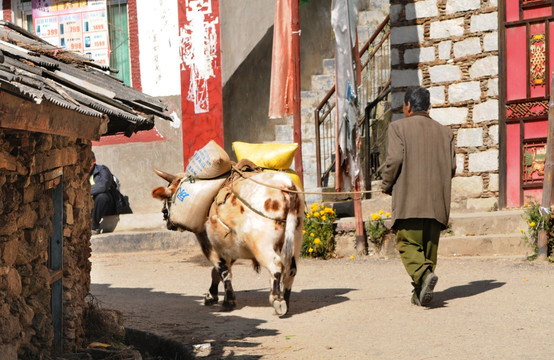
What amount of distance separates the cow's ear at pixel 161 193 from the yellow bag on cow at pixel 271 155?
905 millimetres

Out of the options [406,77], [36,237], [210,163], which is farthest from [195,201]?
[406,77]

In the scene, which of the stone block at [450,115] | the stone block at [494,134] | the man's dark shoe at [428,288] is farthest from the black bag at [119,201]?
the man's dark shoe at [428,288]

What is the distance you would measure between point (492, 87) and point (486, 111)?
0.33 m

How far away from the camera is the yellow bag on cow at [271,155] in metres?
8.40

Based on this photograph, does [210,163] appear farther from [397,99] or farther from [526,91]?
[526,91]

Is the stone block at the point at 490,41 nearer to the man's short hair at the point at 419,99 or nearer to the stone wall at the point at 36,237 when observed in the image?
the man's short hair at the point at 419,99

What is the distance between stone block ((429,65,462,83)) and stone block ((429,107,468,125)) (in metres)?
0.41

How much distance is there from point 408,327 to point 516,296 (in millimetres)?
1490

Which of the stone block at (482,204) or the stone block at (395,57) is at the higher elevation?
the stone block at (395,57)

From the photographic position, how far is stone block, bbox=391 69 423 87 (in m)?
12.4

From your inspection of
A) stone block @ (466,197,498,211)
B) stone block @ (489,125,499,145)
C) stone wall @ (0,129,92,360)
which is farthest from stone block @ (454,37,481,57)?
stone wall @ (0,129,92,360)

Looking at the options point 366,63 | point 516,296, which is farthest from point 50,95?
point 366,63

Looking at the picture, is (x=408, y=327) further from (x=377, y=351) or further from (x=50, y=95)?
(x=50, y=95)

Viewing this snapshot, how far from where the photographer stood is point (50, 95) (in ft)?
14.6
